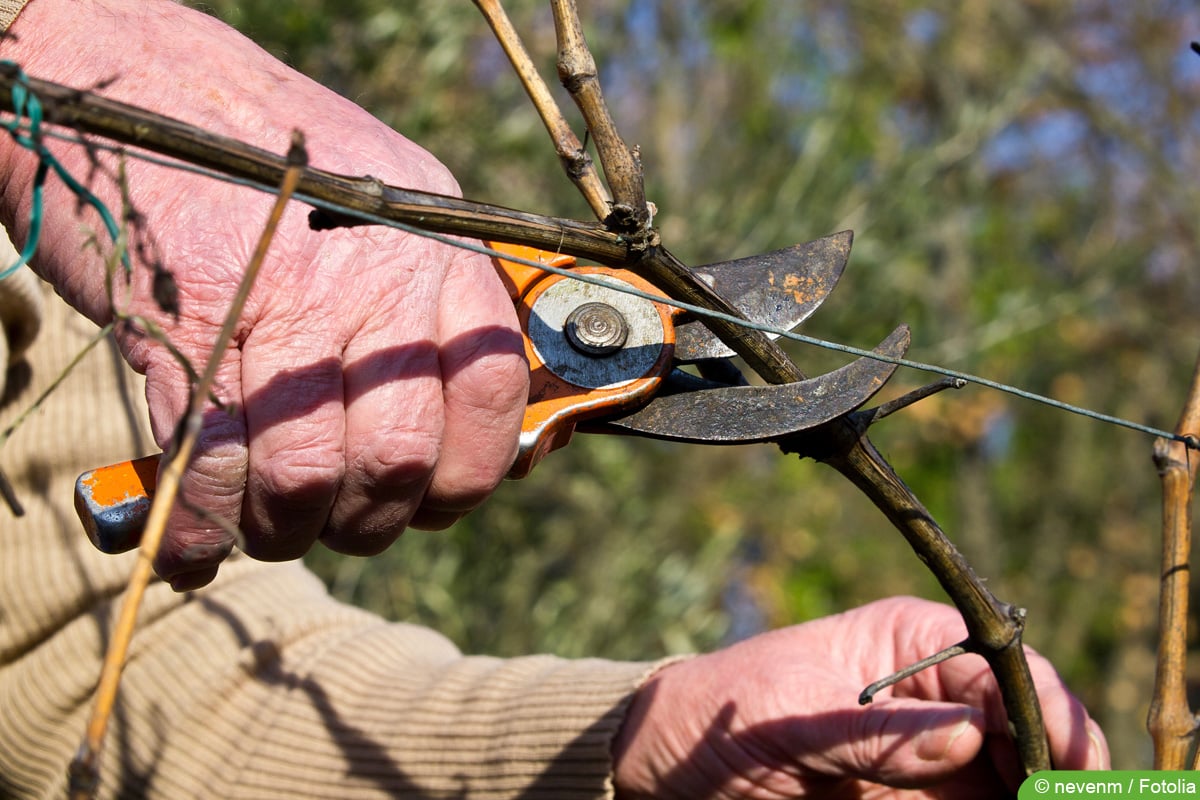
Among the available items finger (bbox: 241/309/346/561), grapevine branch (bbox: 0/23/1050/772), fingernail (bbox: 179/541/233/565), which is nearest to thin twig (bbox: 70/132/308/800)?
grapevine branch (bbox: 0/23/1050/772)

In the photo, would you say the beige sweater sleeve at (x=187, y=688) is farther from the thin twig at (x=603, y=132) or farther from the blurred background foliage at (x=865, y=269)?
the thin twig at (x=603, y=132)

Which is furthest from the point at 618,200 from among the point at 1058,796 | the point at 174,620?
the point at 174,620

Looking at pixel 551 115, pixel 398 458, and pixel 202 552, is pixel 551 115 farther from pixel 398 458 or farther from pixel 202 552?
pixel 202 552

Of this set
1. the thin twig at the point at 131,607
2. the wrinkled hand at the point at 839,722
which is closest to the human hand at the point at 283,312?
the thin twig at the point at 131,607

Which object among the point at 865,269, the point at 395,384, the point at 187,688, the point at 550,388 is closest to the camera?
the point at 395,384

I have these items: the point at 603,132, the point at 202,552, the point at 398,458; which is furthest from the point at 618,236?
the point at 202,552

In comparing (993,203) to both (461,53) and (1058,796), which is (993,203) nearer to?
(461,53)
